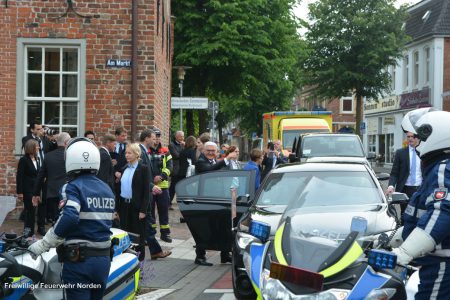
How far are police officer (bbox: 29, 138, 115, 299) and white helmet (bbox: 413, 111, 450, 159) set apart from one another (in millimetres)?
2368

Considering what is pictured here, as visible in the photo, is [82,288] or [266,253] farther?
[266,253]

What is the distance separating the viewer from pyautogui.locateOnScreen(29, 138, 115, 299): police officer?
561 centimetres

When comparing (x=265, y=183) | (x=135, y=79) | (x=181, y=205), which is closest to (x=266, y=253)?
(x=265, y=183)

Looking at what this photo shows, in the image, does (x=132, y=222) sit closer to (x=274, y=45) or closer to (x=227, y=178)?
(x=227, y=178)

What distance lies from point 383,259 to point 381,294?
0.79 m

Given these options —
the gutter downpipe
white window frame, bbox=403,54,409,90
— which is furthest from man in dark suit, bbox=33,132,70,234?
white window frame, bbox=403,54,409,90

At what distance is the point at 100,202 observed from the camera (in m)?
5.84

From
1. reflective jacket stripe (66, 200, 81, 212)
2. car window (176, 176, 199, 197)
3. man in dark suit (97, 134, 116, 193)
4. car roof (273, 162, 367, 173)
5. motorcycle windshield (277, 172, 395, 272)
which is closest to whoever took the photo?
motorcycle windshield (277, 172, 395, 272)

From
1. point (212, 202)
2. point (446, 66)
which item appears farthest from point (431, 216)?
point (446, 66)

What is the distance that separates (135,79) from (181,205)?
237 inches

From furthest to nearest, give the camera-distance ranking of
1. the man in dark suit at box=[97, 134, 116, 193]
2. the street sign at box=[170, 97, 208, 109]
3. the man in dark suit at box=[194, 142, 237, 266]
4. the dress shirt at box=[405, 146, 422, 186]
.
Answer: the street sign at box=[170, 97, 208, 109], the man in dark suit at box=[194, 142, 237, 266], the dress shirt at box=[405, 146, 422, 186], the man in dark suit at box=[97, 134, 116, 193]

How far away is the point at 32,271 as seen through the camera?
5.55 metres

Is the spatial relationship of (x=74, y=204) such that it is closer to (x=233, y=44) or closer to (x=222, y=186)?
(x=222, y=186)

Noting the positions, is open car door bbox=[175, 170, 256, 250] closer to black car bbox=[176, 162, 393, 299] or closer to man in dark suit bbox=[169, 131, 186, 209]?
black car bbox=[176, 162, 393, 299]
